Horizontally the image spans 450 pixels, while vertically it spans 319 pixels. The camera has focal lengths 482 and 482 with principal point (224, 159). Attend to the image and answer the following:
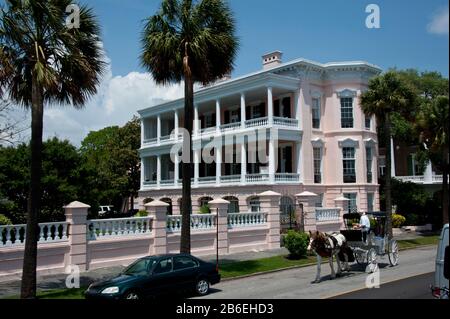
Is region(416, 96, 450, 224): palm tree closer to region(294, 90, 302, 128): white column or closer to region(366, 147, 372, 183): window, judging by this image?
region(366, 147, 372, 183): window

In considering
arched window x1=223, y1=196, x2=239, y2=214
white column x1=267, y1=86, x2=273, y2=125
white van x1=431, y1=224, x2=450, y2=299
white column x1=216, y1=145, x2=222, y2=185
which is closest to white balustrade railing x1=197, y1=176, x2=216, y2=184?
white column x1=216, y1=145, x2=222, y2=185

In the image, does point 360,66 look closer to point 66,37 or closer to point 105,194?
point 105,194

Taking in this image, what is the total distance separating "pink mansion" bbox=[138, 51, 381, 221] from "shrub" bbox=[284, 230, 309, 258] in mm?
12226

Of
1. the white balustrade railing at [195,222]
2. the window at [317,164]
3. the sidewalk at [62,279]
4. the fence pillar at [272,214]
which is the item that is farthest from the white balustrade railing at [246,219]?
the window at [317,164]

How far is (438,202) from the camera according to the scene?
39.4 metres

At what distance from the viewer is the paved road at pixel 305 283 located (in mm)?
13875

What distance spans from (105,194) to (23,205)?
6.63 m

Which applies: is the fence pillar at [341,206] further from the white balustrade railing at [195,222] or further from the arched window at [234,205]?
the arched window at [234,205]

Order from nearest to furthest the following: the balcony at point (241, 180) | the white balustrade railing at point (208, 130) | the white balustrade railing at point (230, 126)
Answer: the balcony at point (241, 180) < the white balustrade railing at point (230, 126) < the white balustrade railing at point (208, 130)

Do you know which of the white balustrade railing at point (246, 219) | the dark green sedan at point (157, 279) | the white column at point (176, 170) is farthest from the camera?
the white column at point (176, 170)

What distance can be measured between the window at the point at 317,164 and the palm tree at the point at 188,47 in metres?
20.7
